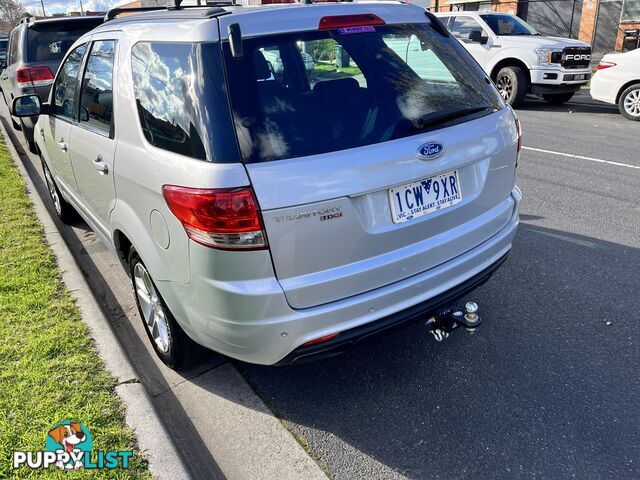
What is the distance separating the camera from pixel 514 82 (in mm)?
11609

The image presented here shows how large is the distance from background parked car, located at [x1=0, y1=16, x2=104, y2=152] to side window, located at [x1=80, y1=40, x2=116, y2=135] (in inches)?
200

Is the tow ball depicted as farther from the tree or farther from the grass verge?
the tree

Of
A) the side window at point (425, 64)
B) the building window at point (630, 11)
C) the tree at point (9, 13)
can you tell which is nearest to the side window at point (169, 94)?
the side window at point (425, 64)

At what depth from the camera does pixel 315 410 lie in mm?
2803

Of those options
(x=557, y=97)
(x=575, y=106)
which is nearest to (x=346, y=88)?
(x=575, y=106)

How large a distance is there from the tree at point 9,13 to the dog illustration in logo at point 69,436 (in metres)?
77.9

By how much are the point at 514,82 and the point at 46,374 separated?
11.2 metres

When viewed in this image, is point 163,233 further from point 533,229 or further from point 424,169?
point 533,229

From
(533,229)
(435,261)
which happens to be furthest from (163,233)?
(533,229)

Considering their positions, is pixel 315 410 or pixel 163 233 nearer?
pixel 163 233

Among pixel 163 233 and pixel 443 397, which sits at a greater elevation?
pixel 163 233

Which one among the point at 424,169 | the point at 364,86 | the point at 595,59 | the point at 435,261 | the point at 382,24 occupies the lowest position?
the point at 595,59

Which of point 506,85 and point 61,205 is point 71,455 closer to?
point 61,205

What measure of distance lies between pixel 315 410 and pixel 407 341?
82cm
